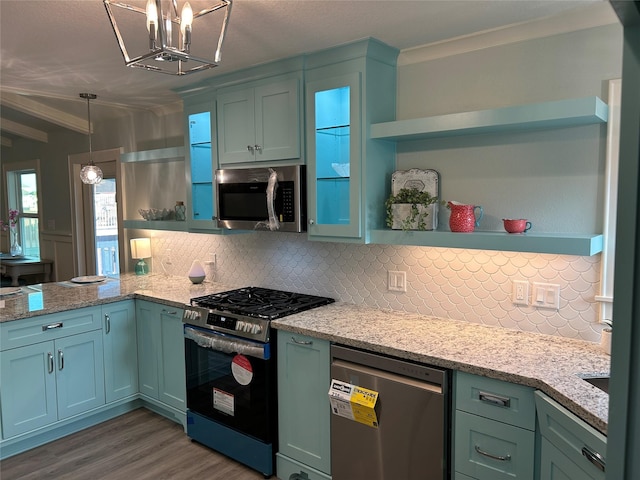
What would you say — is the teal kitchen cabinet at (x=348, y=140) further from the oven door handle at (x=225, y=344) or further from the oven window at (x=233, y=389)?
the oven window at (x=233, y=389)

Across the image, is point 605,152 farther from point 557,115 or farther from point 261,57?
point 261,57

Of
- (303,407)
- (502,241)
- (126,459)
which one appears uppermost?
(502,241)

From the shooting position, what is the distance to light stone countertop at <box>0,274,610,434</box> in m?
1.72

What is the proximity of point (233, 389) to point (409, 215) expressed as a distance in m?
1.40

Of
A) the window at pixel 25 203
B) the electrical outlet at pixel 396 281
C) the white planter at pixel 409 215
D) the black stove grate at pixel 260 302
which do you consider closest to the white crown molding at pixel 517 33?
the white planter at pixel 409 215

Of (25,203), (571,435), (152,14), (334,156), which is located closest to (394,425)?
(571,435)

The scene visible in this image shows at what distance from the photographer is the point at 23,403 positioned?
289 cm

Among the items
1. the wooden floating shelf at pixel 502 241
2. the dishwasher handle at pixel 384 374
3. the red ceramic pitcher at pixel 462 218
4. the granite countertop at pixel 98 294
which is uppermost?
the red ceramic pitcher at pixel 462 218

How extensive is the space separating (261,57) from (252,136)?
0.47m

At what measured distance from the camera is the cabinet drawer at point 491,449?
6.03 feet

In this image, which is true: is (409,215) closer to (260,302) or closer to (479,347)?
(479,347)

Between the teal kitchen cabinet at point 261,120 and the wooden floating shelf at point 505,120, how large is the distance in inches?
21.1

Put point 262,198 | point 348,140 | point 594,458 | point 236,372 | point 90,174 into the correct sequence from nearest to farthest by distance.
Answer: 1. point 594,458
2. point 348,140
3. point 236,372
4. point 262,198
5. point 90,174

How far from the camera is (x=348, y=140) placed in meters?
2.57
